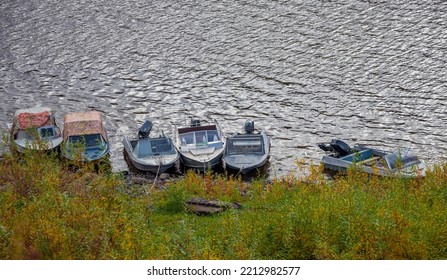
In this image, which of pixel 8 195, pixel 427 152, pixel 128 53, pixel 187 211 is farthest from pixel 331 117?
pixel 8 195

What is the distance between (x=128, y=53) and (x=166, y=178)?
749 inches

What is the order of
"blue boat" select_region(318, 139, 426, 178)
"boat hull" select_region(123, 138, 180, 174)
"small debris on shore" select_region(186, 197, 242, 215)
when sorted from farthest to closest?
"boat hull" select_region(123, 138, 180, 174) → "blue boat" select_region(318, 139, 426, 178) → "small debris on shore" select_region(186, 197, 242, 215)

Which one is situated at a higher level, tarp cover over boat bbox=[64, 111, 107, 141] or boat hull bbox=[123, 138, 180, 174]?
tarp cover over boat bbox=[64, 111, 107, 141]

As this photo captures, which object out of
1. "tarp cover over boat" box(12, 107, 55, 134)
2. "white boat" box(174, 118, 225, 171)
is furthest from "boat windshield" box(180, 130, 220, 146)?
"tarp cover over boat" box(12, 107, 55, 134)

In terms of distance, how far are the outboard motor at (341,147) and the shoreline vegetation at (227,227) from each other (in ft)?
47.0

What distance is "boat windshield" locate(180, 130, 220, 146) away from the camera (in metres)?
42.4

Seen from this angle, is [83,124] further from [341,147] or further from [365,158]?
[365,158]

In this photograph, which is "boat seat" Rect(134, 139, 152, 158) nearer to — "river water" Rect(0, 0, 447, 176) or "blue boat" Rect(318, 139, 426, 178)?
"river water" Rect(0, 0, 447, 176)

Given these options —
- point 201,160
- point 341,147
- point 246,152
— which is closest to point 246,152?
point 246,152

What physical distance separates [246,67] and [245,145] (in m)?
13.2

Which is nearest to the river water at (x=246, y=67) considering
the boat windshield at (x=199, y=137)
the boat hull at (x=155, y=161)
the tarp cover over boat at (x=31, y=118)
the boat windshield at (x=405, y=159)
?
the boat hull at (x=155, y=161)

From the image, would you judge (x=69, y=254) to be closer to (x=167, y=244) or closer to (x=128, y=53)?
(x=167, y=244)

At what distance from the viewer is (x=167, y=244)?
21172mm

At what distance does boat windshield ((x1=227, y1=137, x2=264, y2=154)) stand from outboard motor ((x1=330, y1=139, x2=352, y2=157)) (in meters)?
4.04
